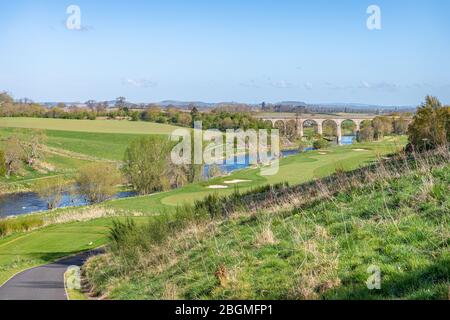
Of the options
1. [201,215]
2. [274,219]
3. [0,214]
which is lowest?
[0,214]

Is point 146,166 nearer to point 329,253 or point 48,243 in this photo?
point 48,243

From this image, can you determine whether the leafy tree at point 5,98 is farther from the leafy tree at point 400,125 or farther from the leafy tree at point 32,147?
the leafy tree at point 400,125

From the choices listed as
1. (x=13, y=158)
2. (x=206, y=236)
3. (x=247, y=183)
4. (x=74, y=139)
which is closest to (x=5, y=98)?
(x=74, y=139)

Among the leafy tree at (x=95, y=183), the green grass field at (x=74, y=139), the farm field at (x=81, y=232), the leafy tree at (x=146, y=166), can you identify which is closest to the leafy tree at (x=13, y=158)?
the green grass field at (x=74, y=139)

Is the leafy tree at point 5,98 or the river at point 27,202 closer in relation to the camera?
the river at point 27,202

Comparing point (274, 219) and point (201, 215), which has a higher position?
point (274, 219)
